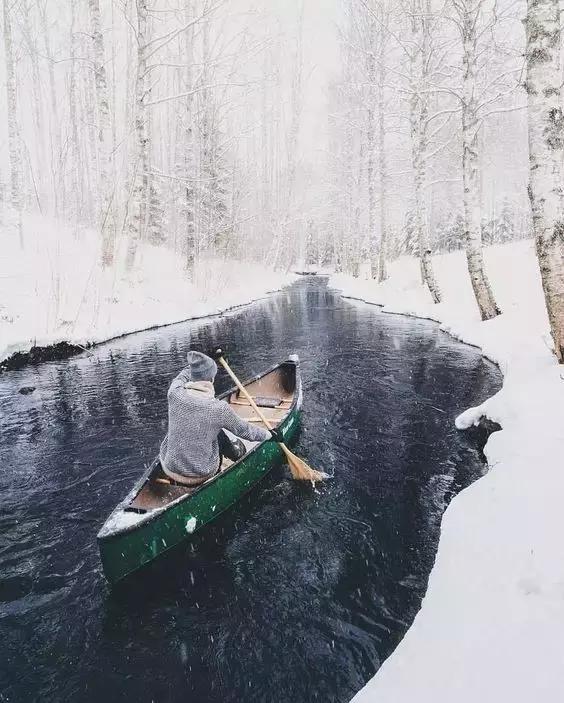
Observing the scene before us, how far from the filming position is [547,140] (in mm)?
6492

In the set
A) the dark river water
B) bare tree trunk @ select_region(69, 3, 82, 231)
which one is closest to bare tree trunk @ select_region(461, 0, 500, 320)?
the dark river water

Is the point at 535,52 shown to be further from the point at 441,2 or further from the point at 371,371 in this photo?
the point at 441,2

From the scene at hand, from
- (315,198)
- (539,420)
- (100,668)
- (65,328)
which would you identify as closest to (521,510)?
(539,420)

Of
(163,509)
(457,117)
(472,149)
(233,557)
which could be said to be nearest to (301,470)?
(233,557)

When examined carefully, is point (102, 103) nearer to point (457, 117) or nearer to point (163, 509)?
point (163, 509)

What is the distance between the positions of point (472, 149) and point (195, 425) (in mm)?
11460

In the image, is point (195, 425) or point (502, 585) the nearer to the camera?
point (502, 585)

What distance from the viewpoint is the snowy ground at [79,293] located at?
12000mm

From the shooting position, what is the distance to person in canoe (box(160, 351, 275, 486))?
436cm

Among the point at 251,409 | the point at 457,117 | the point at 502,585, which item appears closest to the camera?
the point at 502,585

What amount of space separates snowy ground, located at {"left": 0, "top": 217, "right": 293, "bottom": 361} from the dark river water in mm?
3458

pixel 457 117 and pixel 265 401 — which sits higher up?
pixel 457 117

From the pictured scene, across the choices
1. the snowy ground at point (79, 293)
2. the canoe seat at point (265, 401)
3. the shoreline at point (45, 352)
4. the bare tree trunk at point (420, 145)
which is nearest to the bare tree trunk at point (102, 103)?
the snowy ground at point (79, 293)

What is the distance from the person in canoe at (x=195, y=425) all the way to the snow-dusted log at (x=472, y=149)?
32.7ft
